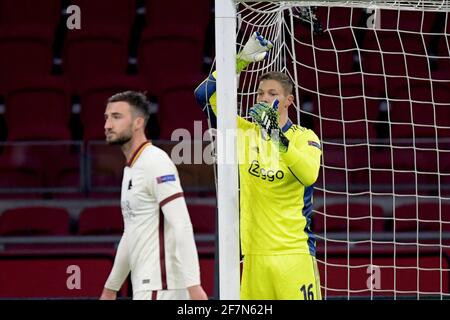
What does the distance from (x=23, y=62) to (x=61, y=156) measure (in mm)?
1227

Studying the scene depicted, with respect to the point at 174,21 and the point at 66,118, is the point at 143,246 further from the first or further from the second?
the point at 174,21

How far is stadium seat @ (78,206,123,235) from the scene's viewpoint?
7531 mm

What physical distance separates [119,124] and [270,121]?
691mm

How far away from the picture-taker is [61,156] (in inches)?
297

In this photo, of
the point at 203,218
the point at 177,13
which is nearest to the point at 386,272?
the point at 203,218

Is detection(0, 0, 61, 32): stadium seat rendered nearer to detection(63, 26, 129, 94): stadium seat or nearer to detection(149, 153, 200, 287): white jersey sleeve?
detection(63, 26, 129, 94): stadium seat

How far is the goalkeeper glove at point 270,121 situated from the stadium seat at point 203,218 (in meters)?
2.51

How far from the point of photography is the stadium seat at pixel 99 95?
315 inches

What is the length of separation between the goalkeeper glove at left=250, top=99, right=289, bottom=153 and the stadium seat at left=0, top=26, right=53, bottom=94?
148 inches

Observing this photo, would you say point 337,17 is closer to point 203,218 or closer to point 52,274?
point 203,218

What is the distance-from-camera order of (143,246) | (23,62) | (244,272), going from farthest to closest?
(23,62)
(244,272)
(143,246)

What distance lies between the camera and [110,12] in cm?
897

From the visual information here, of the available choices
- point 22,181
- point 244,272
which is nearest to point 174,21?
point 22,181

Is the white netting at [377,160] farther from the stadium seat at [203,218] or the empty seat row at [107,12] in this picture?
the empty seat row at [107,12]
